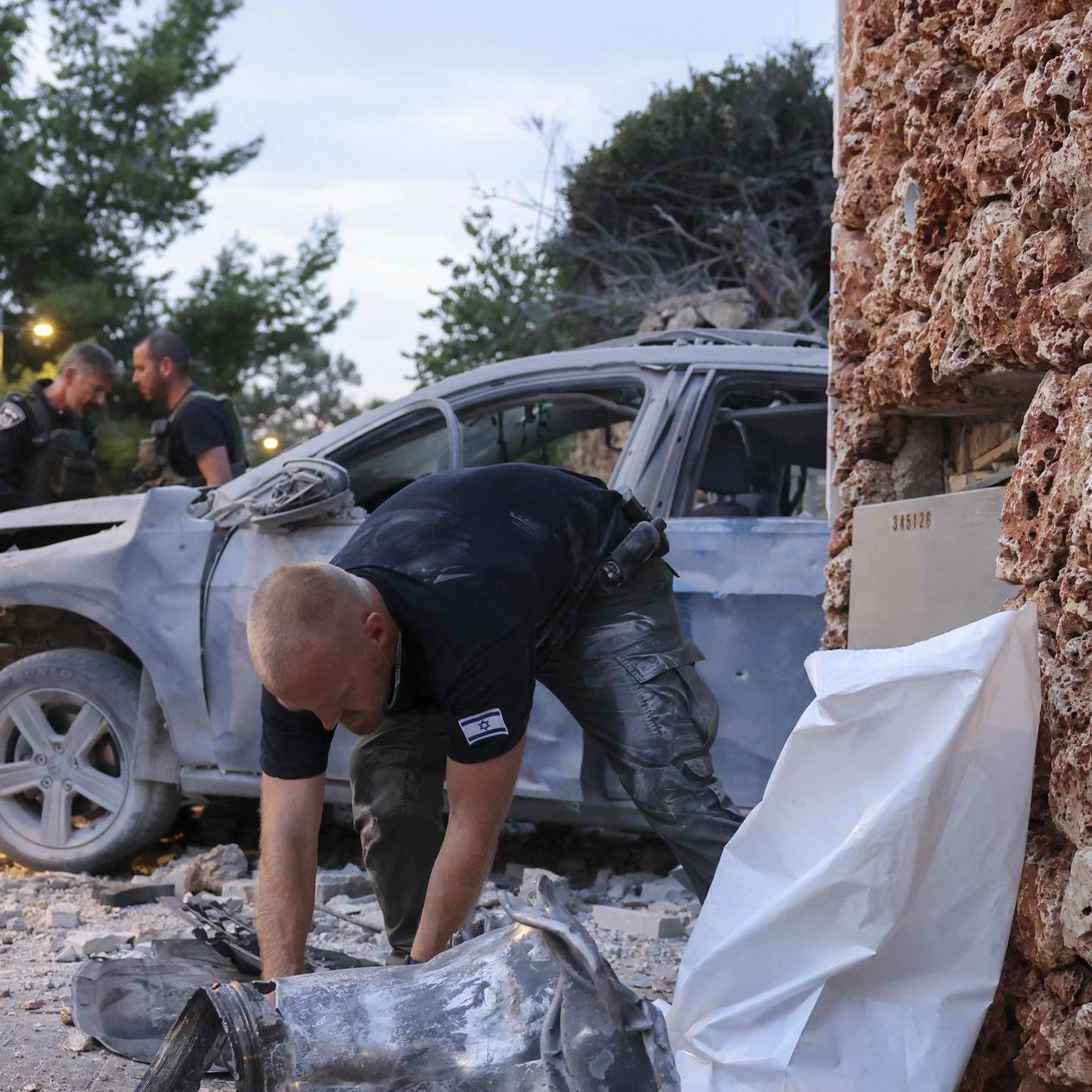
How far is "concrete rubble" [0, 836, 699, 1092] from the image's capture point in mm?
3084

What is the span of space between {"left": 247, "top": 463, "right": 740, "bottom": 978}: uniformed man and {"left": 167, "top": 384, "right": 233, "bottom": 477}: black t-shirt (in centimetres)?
271

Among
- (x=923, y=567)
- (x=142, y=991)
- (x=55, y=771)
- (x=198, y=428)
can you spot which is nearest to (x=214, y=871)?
(x=55, y=771)

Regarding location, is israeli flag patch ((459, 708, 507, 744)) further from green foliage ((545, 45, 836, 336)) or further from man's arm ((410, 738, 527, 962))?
green foliage ((545, 45, 836, 336))

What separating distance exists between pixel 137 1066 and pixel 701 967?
4.60ft

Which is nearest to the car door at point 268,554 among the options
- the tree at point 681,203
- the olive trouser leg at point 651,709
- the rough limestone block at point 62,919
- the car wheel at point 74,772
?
the car wheel at point 74,772

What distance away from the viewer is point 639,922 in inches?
165

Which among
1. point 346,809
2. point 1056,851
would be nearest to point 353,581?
point 1056,851

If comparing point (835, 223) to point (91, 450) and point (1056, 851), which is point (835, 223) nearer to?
point (1056, 851)

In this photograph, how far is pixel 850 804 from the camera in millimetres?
2307

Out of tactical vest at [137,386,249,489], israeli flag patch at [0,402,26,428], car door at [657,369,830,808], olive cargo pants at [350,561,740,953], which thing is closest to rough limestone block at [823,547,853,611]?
olive cargo pants at [350,561,740,953]

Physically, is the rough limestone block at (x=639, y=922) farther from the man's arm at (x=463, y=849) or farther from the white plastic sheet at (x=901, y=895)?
the white plastic sheet at (x=901, y=895)

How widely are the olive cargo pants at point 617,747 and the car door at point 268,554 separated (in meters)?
1.16

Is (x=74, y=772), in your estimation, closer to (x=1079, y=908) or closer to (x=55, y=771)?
(x=55, y=771)

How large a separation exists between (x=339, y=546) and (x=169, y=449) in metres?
1.82
